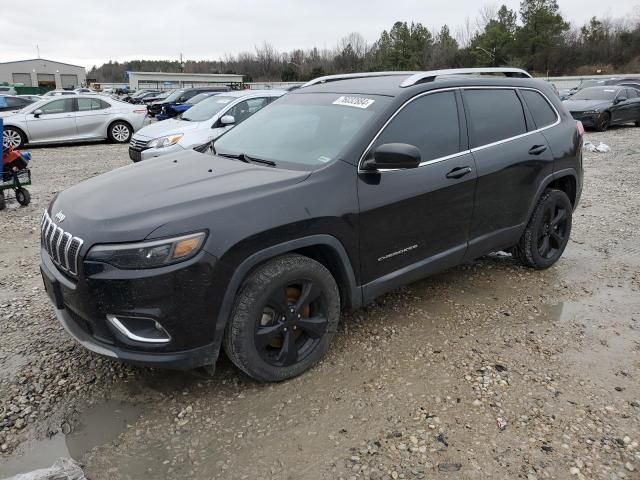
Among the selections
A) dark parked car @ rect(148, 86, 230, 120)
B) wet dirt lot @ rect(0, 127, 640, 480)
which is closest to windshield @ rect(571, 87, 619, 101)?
dark parked car @ rect(148, 86, 230, 120)

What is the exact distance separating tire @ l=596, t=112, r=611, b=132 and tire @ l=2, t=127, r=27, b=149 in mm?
16911

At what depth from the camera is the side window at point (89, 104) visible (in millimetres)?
14422

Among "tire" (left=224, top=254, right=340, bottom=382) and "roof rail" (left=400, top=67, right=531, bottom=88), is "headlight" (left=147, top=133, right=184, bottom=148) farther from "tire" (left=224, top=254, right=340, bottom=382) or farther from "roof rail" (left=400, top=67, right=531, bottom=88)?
"tire" (left=224, top=254, right=340, bottom=382)

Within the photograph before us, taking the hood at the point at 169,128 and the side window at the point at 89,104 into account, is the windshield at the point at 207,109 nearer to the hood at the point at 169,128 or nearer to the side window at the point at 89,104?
the hood at the point at 169,128

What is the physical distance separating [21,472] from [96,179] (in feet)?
5.96

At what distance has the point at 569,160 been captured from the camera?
464 cm

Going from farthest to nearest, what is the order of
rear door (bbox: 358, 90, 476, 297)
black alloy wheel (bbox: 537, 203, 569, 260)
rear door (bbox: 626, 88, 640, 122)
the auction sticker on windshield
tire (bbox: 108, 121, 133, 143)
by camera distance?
1. rear door (bbox: 626, 88, 640, 122)
2. tire (bbox: 108, 121, 133, 143)
3. black alloy wheel (bbox: 537, 203, 569, 260)
4. the auction sticker on windshield
5. rear door (bbox: 358, 90, 476, 297)

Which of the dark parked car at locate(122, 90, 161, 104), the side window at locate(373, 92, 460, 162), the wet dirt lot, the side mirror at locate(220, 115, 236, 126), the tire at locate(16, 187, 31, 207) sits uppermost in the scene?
the dark parked car at locate(122, 90, 161, 104)

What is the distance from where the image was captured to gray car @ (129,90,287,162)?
897cm

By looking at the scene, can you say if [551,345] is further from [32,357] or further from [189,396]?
[32,357]

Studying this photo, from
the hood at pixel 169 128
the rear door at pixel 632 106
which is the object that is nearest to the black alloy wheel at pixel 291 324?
the hood at pixel 169 128

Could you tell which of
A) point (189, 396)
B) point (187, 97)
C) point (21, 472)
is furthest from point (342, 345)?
point (187, 97)

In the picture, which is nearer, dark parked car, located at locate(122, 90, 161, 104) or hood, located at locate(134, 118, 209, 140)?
hood, located at locate(134, 118, 209, 140)

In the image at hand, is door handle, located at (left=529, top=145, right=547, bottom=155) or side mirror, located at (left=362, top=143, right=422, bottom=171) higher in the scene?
side mirror, located at (left=362, top=143, right=422, bottom=171)
